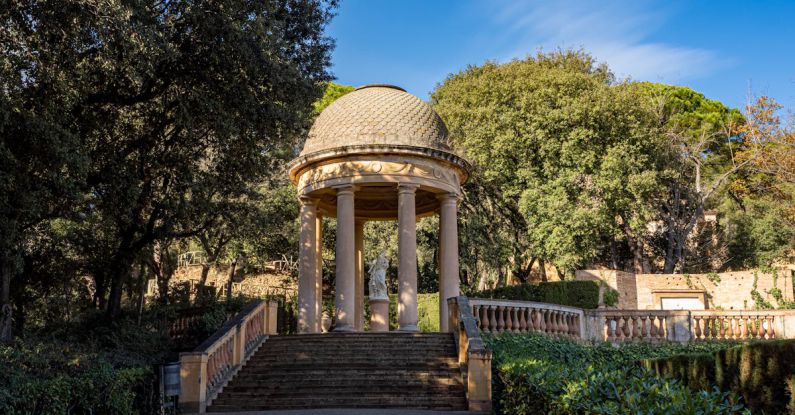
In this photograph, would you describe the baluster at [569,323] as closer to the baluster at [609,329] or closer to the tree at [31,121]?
the baluster at [609,329]

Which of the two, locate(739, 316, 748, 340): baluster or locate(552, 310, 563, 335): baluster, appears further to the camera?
locate(739, 316, 748, 340): baluster

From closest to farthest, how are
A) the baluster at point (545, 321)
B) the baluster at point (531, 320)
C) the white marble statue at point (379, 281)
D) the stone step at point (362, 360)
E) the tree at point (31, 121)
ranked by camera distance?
the tree at point (31, 121)
the stone step at point (362, 360)
the baluster at point (531, 320)
the baluster at point (545, 321)
the white marble statue at point (379, 281)

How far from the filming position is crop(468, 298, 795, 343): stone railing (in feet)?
60.2

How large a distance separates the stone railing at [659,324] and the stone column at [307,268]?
6.02 meters

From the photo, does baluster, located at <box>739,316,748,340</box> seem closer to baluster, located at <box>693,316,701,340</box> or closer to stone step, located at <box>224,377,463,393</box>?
baluster, located at <box>693,316,701,340</box>

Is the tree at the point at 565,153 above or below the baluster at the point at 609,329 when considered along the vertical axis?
above

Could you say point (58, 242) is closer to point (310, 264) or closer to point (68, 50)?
point (310, 264)

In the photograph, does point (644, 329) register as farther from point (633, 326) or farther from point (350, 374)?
A: point (350, 374)

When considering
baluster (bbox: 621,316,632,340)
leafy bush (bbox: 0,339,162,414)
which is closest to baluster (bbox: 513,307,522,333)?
baluster (bbox: 621,316,632,340)

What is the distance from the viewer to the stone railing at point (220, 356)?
13102 mm

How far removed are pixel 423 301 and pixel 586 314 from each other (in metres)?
12.8

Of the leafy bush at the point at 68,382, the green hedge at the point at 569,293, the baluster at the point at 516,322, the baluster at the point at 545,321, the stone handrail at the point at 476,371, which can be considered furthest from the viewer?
the green hedge at the point at 569,293

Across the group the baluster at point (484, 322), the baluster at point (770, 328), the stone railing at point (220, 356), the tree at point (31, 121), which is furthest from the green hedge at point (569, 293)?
the tree at point (31, 121)

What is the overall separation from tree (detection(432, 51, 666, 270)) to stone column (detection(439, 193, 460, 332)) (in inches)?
456
